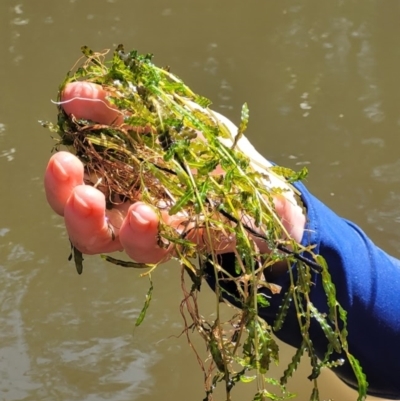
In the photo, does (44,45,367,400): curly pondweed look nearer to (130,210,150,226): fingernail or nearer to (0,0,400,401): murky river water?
(130,210,150,226): fingernail

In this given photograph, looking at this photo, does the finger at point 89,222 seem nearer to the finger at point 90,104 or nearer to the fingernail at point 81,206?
the fingernail at point 81,206

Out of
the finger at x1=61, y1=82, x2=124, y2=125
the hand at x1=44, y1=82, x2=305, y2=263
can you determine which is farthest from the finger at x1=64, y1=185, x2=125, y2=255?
the finger at x1=61, y1=82, x2=124, y2=125

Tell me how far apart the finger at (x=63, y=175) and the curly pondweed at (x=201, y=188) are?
4cm

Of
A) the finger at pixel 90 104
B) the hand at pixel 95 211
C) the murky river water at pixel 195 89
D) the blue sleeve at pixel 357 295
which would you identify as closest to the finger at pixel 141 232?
the hand at pixel 95 211

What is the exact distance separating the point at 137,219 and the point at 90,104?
0.17 metres

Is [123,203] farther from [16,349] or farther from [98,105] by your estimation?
[16,349]

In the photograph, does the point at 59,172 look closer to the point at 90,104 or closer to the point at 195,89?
the point at 90,104

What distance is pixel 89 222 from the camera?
781 millimetres

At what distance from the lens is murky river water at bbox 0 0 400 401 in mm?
1589

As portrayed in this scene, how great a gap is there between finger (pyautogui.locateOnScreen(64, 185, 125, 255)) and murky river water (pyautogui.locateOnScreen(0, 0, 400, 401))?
70 centimetres

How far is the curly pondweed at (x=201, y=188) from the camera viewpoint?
2.42ft

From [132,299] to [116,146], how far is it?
934 millimetres

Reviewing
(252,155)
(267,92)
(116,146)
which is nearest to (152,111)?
(116,146)

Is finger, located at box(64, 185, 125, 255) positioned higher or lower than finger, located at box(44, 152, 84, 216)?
lower
